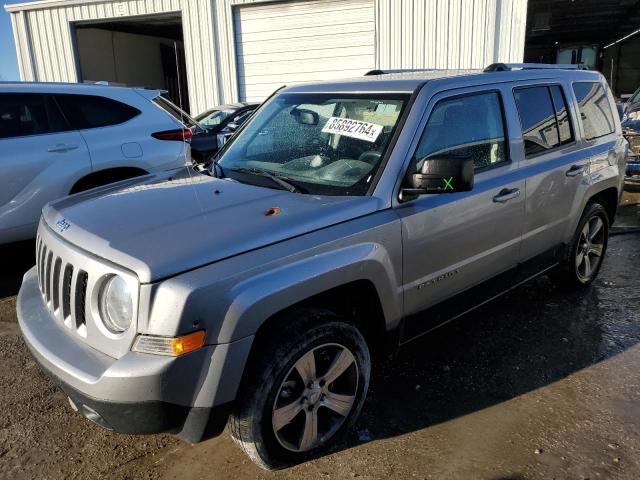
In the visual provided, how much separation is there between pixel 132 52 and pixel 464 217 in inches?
796

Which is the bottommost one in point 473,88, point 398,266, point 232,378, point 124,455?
point 124,455

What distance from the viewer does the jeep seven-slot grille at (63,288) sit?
2311 mm

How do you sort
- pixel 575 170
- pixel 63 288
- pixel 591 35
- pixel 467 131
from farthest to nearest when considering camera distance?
pixel 591 35 → pixel 575 170 → pixel 467 131 → pixel 63 288

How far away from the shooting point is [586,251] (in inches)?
180

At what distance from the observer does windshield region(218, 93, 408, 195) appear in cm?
289

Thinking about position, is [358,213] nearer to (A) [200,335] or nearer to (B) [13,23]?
(A) [200,335]

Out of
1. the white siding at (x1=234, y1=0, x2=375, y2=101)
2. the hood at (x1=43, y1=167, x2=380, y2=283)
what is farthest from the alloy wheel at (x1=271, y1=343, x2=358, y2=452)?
the white siding at (x1=234, y1=0, x2=375, y2=101)

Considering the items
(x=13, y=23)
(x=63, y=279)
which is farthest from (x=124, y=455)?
(x=13, y=23)

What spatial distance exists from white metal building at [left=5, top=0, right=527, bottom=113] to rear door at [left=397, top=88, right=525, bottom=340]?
28.2ft

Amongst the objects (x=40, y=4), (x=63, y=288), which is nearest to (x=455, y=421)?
(x=63, y=288)

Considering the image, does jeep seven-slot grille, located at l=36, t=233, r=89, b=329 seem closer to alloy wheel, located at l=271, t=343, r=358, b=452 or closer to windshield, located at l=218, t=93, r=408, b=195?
alloy wheel, located at l=271, t=343, r=358, b=452

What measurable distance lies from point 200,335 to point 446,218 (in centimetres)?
154

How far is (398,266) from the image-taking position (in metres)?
2.74

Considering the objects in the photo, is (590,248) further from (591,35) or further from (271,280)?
(591,35)
